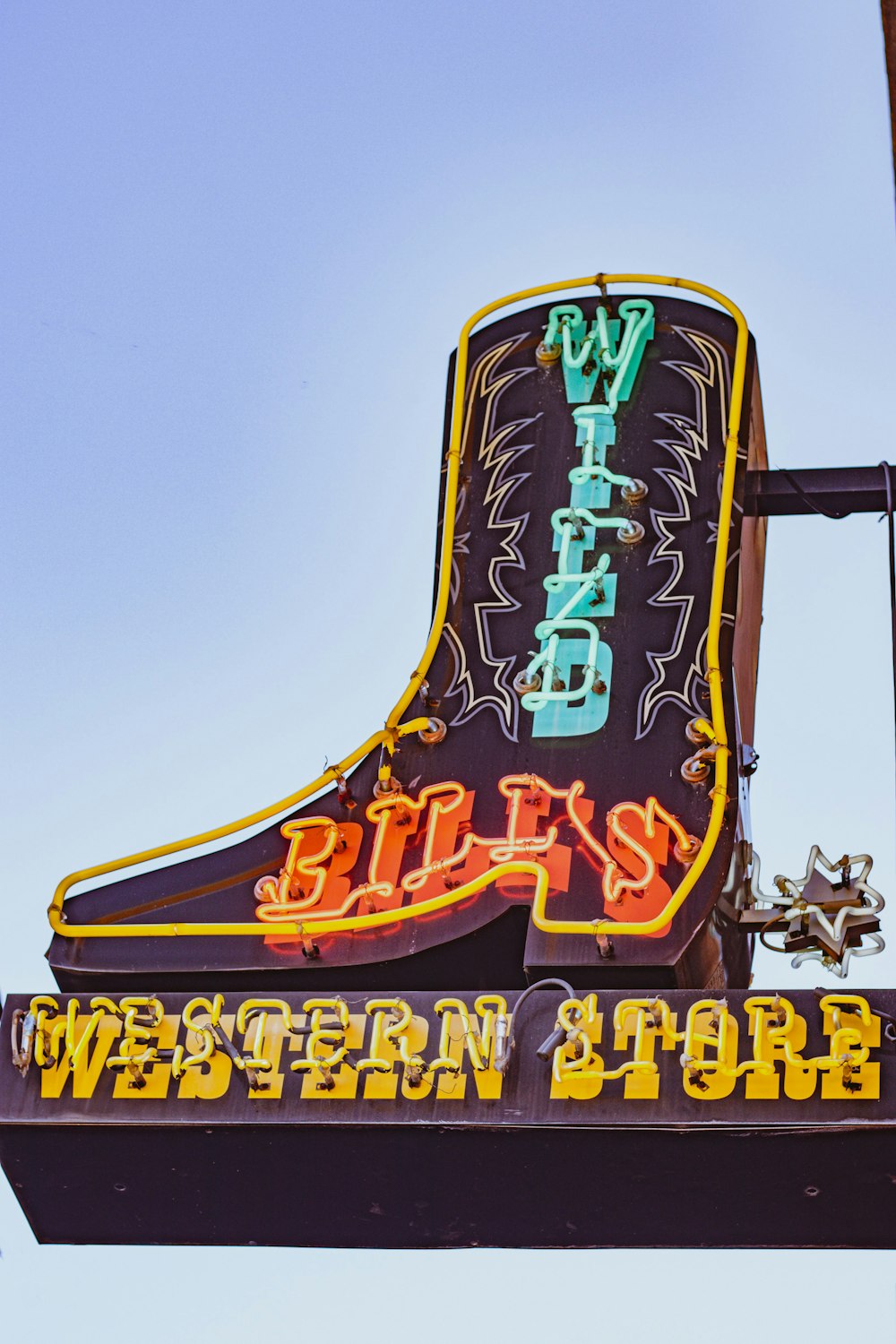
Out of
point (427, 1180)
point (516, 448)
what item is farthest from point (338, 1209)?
point (516, 448)

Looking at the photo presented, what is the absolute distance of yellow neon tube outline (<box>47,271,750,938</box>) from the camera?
15.6 meters

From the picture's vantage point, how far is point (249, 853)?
54.3 feet

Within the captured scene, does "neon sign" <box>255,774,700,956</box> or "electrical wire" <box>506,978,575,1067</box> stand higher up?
"neon sign" <box>255,774,700,956</box>

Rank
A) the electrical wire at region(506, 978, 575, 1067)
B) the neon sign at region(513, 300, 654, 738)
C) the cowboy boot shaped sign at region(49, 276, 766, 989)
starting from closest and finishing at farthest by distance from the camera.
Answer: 1. the electrical wire at region(506, 978, 575, 1067)
2. the cowboy boot shaped sign at region(49, 276, 766, 989)
3. the neon sign at region(513, 300, 654, 738)

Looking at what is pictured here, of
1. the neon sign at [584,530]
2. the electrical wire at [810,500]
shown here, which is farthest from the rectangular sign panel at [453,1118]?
the electrical wire at [810,500]

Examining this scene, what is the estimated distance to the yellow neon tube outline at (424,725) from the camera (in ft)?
51.1

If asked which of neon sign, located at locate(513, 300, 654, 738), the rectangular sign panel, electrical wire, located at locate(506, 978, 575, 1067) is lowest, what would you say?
the rectangular sign panel

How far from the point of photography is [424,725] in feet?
55.7

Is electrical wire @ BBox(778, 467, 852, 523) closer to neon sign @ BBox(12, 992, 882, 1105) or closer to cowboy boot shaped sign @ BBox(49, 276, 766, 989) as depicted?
cowboy boot shaped sign @ BBox(49, 276, 766, 989)

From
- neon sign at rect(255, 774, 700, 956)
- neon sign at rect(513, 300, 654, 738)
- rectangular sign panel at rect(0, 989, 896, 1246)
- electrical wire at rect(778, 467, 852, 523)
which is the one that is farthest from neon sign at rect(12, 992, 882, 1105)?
electrical wire at rect(778, 467, 852, 523)

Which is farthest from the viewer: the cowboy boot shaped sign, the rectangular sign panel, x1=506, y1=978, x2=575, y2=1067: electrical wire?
the cowboy boot shaped sign

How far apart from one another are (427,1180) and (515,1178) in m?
0.50

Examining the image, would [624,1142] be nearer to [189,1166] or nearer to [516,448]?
[189,1166]

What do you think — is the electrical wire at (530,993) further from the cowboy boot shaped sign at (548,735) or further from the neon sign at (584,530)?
the neon sign at (584,530)
